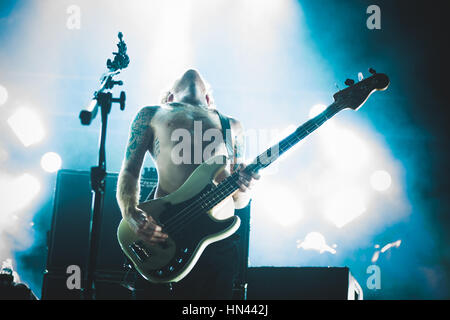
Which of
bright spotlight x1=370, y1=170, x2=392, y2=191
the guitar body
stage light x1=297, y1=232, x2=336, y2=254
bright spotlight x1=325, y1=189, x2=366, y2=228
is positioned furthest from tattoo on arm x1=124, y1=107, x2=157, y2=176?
bright spotlight x1=370, y1=170, x2=392, y2=191

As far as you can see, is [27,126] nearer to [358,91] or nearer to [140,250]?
[140,250]

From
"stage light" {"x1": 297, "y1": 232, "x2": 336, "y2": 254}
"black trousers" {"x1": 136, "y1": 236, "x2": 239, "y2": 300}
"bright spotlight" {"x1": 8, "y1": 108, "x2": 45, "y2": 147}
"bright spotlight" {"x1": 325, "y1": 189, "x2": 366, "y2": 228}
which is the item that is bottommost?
"black trousers" {"x1": 136, "y1": 236, "x2": 239, "y2": 300}

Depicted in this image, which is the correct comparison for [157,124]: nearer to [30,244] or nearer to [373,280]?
[373,280]

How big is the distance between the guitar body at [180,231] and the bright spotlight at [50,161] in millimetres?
5706

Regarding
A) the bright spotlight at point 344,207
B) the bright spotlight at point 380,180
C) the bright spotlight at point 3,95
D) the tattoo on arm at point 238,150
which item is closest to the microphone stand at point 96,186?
the tattoo on arm at point 238,150

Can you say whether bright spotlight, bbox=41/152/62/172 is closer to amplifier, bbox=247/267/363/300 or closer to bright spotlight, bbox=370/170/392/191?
amplifier, bbox=247/267/363/300

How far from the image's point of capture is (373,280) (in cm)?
734

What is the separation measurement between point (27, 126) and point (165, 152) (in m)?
5.70

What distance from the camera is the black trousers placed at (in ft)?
7.60

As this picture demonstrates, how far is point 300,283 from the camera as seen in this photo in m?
3.10

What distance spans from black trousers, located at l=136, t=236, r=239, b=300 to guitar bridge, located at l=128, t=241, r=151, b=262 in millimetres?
141

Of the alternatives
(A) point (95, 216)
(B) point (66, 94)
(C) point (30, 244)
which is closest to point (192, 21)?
(B) point (66, 94)

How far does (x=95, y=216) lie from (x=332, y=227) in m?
6.53

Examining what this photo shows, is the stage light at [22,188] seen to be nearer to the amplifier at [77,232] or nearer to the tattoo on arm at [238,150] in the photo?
Answer: the amplifier at [77,232]
